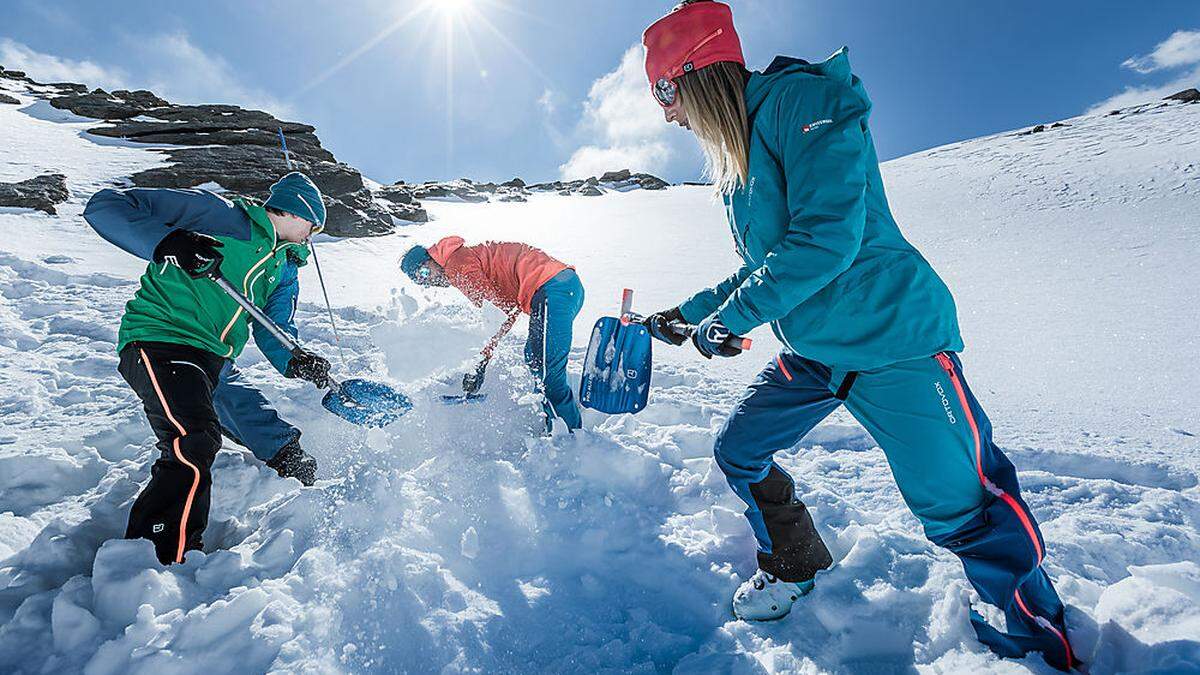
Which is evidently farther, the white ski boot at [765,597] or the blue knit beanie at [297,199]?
the blue knit beanie at [297,199]

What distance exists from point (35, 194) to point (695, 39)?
11862 millimetres

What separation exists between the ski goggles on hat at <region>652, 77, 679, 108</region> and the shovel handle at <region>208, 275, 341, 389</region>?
2.29 meters

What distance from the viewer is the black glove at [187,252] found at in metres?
2.43

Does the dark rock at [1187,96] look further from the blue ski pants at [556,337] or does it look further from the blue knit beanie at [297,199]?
the blue knit beanie at [297,199]

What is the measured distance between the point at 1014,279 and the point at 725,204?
7.41 metres

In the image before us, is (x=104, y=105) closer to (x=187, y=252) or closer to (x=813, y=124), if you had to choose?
(x=187, y=252)

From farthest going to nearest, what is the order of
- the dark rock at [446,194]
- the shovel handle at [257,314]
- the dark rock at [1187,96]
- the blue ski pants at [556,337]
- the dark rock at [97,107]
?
the dark rock at [446,194] < the dark rock at [1187,96] < the dark rock at [97,107] < the blue ski pants at [556,337] < the shovel handle at [257,314]

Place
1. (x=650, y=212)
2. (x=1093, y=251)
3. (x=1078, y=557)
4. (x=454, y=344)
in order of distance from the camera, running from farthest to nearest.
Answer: (x=650, y=212), (x=1093, y=251), (x=454, y=344), (x=1078, y=557)

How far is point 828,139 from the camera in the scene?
1410 millimetres

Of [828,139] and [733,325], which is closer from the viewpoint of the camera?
[828,139]

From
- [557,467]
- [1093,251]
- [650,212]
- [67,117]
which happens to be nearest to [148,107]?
[67,117]

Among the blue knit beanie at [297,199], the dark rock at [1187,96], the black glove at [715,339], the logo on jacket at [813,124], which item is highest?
the dark rock at [1187,96]

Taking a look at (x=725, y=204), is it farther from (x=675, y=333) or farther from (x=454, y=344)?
(x=454, y=344)

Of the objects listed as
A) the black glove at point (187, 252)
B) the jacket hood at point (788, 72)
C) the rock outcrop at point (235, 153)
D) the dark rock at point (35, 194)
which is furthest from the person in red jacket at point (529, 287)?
the dark rock at point (35, 194)
